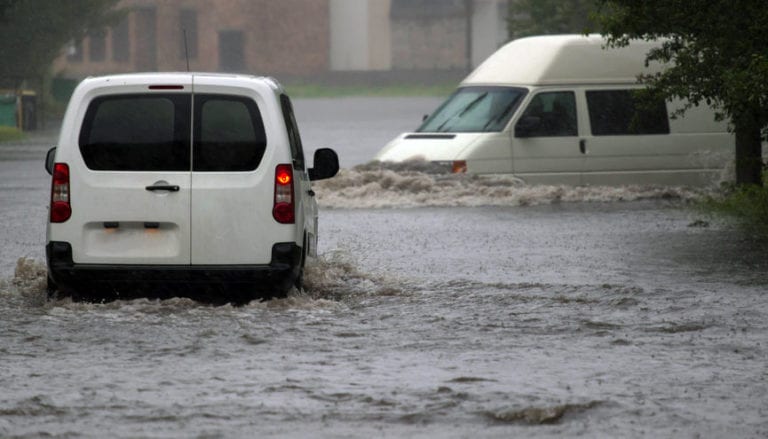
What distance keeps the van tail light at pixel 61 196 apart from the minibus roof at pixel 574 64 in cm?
1260

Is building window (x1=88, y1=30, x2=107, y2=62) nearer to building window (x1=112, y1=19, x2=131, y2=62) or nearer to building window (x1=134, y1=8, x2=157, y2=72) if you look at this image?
building window (x1=112, y1=19, x2=131, y2=62)

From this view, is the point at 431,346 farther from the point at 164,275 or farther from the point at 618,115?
the point at 618,115

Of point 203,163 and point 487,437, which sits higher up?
point 203,163

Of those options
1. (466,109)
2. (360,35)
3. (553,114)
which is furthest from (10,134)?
(360,35)

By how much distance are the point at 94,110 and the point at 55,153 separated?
543mm

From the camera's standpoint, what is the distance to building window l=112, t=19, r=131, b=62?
97125 millimetres

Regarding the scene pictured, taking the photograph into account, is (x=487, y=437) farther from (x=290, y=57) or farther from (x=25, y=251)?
(x=290, y=57)

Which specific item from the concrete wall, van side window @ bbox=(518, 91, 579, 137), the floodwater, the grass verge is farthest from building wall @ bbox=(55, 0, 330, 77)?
the floodwater

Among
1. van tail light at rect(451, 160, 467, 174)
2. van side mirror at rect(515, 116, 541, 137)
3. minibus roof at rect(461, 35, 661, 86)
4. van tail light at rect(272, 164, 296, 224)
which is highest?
minibus roof at rect(461, 35, 661, 86)

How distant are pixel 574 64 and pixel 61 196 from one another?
13.2 metres

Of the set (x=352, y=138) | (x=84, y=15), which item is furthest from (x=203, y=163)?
(x=84, y=15)

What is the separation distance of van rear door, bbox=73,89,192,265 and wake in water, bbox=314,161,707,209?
11.0 metres

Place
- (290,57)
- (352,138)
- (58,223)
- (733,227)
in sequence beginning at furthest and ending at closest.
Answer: (290,57), (352,138), (733,227), (58,223)

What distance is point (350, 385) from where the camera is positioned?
8.77 m
